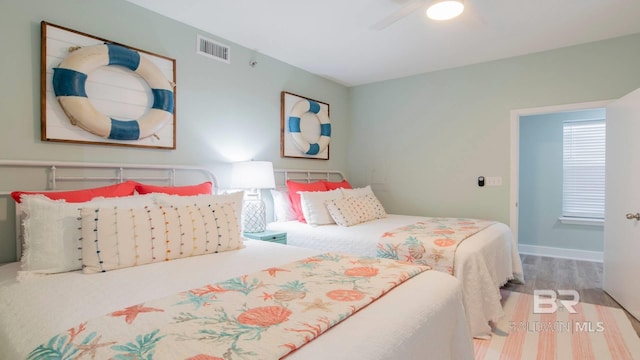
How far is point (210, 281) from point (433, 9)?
7.43ft

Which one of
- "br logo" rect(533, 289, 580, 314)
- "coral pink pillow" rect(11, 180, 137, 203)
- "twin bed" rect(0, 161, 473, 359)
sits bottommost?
"br logo" rect(533, 289, 580, 314)

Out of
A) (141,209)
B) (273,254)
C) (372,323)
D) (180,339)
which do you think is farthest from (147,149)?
(372,323)

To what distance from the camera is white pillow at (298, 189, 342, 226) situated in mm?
3242

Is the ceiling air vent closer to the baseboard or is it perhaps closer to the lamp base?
the lamp base

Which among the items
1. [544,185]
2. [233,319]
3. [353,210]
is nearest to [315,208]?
[353,210]

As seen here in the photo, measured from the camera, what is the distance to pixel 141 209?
5.99 ft

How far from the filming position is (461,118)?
13.2 feet

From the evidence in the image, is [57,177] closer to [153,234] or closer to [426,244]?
[153,234]

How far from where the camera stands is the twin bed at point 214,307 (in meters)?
0.94

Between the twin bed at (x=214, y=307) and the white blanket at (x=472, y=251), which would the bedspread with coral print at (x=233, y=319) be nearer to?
the twin bed at (x=214, y=307)

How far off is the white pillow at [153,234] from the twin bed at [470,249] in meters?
0.93

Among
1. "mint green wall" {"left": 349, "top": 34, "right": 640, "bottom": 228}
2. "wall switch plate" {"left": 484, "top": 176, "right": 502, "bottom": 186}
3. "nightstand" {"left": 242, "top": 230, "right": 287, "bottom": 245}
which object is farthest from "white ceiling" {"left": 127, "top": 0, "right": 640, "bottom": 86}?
"nightstand" {"left": 242, "top": 230, "right": 287, "bottom": 245}

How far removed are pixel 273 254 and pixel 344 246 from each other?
88cm

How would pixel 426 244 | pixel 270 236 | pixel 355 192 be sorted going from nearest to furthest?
pixel 426 244
pixel 270 236
pixel 355 192
